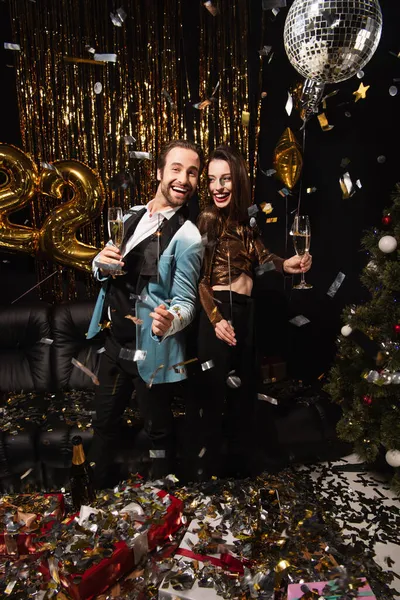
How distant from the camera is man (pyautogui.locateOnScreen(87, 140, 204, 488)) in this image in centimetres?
192

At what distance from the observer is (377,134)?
2.95m

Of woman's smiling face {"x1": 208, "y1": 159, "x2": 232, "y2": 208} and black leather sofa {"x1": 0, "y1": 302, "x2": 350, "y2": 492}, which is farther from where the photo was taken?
black leather sofa {"x1": 0, "y1": 302, "x2": 350, "y2": 492}

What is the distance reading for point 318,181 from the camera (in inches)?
119

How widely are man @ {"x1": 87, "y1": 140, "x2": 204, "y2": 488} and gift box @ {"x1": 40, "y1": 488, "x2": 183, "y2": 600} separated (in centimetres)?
49

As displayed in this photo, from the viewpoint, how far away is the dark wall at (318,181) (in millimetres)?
2902

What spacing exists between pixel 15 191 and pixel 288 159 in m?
1.72

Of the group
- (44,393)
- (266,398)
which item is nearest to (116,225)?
(266,398)

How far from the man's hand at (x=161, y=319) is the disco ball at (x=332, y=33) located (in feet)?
3.40

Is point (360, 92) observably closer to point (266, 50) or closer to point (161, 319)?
point (266, 50)

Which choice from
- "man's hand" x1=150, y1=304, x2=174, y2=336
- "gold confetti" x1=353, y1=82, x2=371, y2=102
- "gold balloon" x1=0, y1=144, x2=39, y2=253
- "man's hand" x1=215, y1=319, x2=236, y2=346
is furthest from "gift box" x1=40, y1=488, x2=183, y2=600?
"gold confetti" x1=353, y1=82, x2=371, y2=102

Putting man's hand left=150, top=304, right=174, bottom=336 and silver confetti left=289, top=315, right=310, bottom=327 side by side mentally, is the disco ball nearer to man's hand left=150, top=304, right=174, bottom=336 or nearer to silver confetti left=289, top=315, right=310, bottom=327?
man's hand left=150, top=304, right=174, bottom=336

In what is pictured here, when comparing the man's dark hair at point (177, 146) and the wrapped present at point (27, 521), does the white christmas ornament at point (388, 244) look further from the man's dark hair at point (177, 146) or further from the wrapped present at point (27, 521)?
the wrapped present at point (27, 521)

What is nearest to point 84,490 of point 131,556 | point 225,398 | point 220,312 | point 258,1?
point 131,556

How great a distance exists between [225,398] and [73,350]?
3.99 feet
